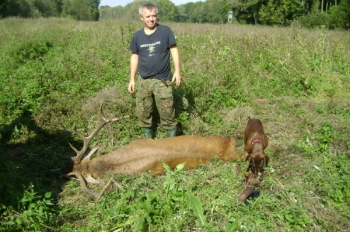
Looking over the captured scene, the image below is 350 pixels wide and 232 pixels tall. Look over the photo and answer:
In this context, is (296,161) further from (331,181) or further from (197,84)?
(197,84)

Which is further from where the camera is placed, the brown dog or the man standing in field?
the man standing in field

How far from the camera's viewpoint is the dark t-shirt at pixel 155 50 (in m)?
4.34

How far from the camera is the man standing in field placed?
4.33 m

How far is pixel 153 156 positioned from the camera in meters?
4.02

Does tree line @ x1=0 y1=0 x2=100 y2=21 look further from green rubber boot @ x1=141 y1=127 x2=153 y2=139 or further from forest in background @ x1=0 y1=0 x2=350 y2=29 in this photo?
green rubber boot @ x1=141 y1=127 x2=153 y2=139

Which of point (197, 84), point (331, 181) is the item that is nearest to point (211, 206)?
point (331, 181)

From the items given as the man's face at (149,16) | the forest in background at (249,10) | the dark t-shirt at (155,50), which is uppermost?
the forest in background at (249,10)

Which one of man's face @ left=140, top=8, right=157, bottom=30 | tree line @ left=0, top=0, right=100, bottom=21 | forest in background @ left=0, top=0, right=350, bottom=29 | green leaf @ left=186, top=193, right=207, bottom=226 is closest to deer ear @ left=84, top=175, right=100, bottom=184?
green leaf @ left=186, top=193, right=207, bottom=226

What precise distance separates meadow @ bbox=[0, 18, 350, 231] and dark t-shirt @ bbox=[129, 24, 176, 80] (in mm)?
1141

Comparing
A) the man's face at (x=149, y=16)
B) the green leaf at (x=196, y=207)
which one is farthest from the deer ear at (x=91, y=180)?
the man's face at (x=149, y=16)

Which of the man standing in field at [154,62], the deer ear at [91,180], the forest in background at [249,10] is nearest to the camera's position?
the deer ear at [91,180]

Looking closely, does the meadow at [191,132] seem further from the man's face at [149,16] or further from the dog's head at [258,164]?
the man's face at [149,16]

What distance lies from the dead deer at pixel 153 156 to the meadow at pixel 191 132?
13cm

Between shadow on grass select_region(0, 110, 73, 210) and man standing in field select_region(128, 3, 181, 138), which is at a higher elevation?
man standing in field select_region(128, 3, 181, 138)
